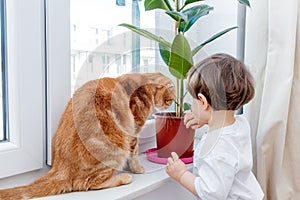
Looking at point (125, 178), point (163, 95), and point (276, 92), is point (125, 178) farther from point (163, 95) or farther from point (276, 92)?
point (276, 92)

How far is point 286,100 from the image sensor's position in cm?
101

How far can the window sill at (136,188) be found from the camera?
2.38 feet

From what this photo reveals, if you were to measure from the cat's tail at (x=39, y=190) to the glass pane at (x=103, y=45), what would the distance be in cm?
26

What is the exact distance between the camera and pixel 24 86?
0.78 metres

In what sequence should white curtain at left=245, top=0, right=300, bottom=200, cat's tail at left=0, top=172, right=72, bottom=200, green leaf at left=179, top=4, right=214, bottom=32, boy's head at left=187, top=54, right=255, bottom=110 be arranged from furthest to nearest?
1. white curtain at left=245, top=0, right=300, bottom=200
2. green leaf at left=179, top=4, right=214, bottom=32
3. boy's head at left=187, top=54, right=255, bottom=110
4. cat's tail at left=0, top=172, right=72, bottom=200

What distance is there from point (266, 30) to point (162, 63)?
418 millimetres

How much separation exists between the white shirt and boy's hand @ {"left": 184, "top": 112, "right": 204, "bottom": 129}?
64 millimetres

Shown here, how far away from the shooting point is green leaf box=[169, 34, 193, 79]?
83 centimetres

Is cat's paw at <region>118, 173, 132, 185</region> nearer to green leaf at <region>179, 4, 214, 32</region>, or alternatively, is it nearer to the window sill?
the window sill

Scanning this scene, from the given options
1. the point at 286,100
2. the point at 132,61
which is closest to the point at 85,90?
the point at 132,61

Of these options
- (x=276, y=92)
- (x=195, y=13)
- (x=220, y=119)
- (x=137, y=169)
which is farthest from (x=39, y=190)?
(x=276, y=92)

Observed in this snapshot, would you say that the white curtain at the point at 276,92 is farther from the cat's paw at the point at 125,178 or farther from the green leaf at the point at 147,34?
the cat's paw at the point at 125,178

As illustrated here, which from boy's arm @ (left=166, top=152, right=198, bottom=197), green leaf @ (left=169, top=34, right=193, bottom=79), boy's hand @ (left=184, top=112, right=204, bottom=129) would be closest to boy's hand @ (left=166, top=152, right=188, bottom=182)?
boy's arm @ (left=166, top=152, right=198, bottom=197)

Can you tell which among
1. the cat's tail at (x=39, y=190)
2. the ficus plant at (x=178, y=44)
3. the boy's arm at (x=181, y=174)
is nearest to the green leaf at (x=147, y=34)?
the ficus plant at (x=178, y=44)
